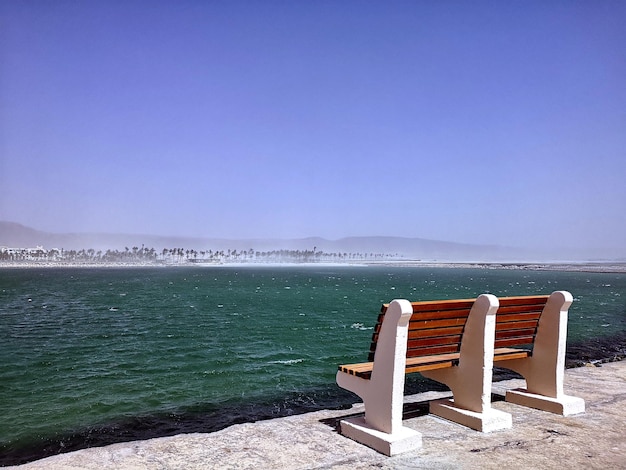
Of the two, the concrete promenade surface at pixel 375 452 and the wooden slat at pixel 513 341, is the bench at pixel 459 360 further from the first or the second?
the concrete promenade surface at pixel 375 452

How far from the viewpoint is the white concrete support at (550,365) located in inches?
266

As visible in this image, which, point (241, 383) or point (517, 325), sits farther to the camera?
point (241, 383)

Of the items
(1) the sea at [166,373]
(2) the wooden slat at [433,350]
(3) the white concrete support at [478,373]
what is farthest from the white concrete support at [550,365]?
(1) the sea at [166,373]

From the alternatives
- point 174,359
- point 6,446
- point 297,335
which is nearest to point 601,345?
point 297,335

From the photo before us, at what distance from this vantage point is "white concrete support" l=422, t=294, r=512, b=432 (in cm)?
601

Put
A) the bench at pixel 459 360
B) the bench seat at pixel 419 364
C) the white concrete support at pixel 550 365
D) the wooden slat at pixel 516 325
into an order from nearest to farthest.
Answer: the bench at pixel 459 360, the bench seat at pixel 419 364, the wooden slat at pixel 516 325, the white concrete support at pixel 550 365

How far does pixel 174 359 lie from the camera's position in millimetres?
16938

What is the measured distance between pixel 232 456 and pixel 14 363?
15.0 meters

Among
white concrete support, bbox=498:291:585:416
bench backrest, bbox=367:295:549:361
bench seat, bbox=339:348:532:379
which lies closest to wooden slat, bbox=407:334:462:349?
bench backrest, bbox=367:295:549:361

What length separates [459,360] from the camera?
251 inches

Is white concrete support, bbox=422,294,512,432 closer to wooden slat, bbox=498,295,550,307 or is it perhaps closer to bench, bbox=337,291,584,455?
bench, bbox=337,291,584,455

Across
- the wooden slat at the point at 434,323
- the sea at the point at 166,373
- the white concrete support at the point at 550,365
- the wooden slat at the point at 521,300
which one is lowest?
the sea at the point at 166,373

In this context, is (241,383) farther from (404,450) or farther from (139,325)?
(139,325)

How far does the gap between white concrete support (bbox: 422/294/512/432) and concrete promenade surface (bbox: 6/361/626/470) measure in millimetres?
144
